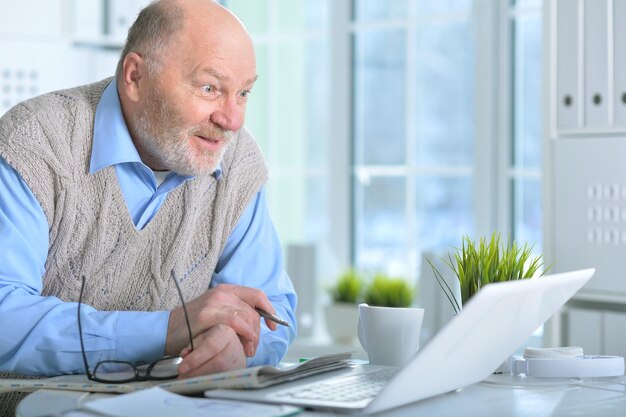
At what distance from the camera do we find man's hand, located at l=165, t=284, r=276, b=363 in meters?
1.65

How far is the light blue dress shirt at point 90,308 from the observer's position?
1.68m

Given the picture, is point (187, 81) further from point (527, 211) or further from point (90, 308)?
point (527, 211)

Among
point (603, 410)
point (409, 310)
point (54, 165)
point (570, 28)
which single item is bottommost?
point (603, 410)

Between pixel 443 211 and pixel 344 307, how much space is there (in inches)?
22.5

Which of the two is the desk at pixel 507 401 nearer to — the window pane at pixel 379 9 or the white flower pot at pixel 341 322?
the white flower pot at pixel 341 322

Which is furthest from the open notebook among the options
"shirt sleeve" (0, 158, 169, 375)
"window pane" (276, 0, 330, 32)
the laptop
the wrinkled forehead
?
"window pane" (276, 0, 330, 32)

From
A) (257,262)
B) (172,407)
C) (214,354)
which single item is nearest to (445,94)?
(257,262)

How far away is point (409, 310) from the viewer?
173cm

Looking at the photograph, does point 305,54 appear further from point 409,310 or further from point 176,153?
point 409,310

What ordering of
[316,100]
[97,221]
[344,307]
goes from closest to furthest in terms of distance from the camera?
[97,221] < [344,307] < [316,100]

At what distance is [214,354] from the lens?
160cm

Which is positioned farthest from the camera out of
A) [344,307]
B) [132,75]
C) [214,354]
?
[344,307]

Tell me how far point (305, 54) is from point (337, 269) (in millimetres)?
999

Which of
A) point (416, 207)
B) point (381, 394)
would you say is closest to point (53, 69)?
point (416, 207)
